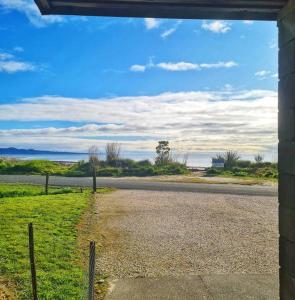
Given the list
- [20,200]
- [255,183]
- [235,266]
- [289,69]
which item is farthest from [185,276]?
[255,183]

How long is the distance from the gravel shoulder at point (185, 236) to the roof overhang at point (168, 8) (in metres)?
4.70

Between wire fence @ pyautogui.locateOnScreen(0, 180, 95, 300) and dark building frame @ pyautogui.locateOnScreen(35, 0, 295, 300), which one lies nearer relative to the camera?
dark building frame @ pyautogui.locateOnScreen(35, 0, 295, 300)

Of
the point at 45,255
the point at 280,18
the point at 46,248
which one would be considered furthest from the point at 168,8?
the point at 46,248

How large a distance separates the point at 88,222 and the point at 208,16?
9041mm

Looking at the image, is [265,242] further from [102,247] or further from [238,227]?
[102,247]

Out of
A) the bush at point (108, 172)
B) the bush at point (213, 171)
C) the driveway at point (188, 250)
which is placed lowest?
the driveway at point (188, 250)

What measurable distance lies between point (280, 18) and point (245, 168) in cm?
3290

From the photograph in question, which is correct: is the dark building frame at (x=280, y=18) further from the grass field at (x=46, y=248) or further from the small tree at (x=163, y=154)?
the small tree at (x=163, y=154)

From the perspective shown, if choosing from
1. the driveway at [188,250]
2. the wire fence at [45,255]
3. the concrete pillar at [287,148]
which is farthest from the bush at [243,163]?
the concrete pillar at [287,148]

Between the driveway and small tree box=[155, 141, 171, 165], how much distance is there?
2219cm

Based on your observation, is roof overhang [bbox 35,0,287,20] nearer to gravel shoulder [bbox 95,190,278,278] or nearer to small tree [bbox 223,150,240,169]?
gravel shoulder [bbox 95,190,278,278]

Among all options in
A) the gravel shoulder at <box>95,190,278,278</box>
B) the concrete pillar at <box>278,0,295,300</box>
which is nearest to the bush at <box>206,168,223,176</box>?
the gravel shoulder at <box>95,190,278,278</box>

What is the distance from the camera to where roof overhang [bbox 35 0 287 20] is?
3.17 m

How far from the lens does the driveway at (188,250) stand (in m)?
6.25
